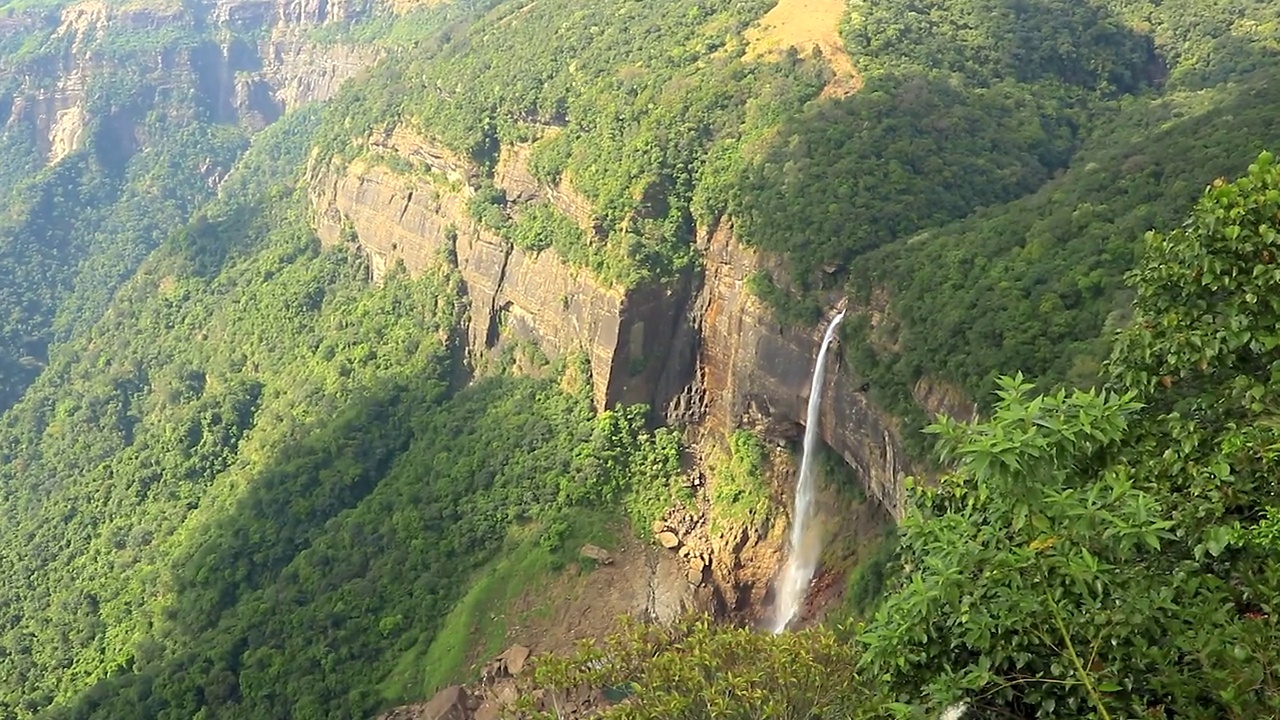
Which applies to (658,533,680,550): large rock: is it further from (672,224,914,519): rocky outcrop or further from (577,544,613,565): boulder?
(672,224,914,519): rocky outcrop

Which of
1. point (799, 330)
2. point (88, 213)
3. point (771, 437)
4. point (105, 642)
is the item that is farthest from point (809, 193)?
point (88, 213)

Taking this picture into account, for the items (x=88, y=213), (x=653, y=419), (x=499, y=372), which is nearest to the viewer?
(x=653, y=419)

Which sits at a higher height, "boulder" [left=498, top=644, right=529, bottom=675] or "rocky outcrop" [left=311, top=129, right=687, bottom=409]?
"rocky outcrop" [left=311, top=129, right=687, bottom=409]

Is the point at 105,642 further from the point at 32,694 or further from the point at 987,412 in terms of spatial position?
the point at 987,412

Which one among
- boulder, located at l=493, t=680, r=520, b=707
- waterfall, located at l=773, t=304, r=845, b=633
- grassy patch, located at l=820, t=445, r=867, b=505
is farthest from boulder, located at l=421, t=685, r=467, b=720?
grassy patch, located at l=820, t=445, r=867, b=505

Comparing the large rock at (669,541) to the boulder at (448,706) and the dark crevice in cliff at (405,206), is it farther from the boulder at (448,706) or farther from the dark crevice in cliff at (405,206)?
the dark crevice in cliff at (405,206)

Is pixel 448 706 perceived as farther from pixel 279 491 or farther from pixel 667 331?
pixel 279 491

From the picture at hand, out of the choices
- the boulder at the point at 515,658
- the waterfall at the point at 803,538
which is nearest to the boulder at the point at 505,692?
the boulder at the point at 515,658
